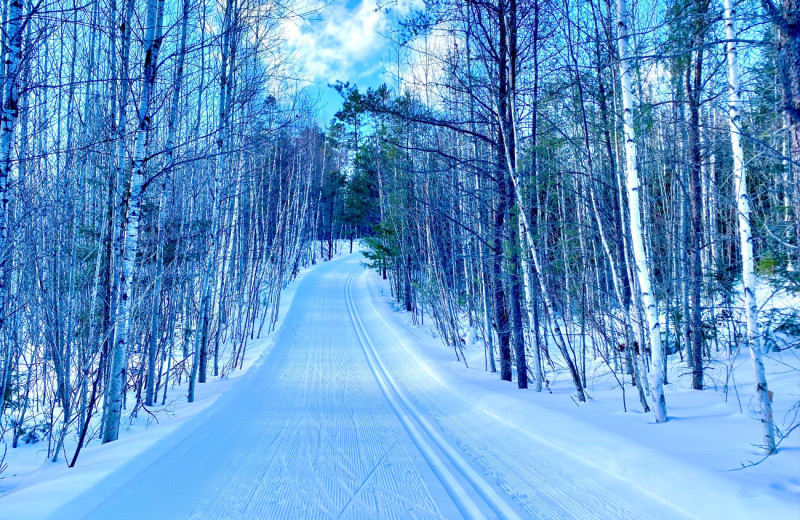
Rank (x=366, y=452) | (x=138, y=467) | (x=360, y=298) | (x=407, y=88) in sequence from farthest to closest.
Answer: (x=360, y=298)
(x=407, y=88)
(x=366, y=452)
(x=138, y=467)

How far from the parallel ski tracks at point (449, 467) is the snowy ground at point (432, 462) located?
0.02m

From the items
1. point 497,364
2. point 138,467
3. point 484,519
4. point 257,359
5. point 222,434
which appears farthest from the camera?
point 257,359

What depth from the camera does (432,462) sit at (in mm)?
4527

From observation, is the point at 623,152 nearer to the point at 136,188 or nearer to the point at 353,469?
the point at 353,469

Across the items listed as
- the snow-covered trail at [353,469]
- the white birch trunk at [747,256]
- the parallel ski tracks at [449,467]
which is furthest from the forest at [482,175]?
the parallel ski tracks at [449,467]

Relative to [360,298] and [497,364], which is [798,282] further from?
[360,298]

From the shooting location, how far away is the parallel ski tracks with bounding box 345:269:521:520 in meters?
3.44

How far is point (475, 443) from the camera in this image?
16.8 ft

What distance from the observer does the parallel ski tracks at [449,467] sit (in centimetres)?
344

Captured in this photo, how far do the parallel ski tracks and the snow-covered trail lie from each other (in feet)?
0.05

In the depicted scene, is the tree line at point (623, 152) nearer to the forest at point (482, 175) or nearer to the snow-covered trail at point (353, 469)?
the forest at point (482, 175)

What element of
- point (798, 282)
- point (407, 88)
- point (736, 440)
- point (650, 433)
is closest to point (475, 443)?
point (650, 433)

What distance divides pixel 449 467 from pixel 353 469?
96cm

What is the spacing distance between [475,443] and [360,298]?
19905 millimetres
